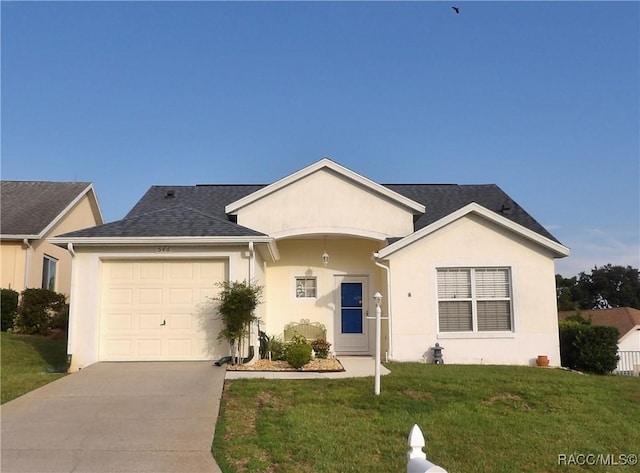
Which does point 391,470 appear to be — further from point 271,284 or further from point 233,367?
point 271,284

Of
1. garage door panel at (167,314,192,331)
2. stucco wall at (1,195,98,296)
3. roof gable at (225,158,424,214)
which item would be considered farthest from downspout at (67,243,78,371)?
stucco wall at (1,195,98,296)

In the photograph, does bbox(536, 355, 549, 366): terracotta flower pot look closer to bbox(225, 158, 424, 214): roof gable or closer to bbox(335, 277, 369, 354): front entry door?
bbox(335, 277, 369, 354): front entry door

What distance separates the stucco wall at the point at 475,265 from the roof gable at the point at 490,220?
17cm

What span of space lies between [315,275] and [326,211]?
1.93 metres

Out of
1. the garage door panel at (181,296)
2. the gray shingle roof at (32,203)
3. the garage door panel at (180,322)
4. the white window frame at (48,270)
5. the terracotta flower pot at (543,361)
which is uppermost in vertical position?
the gray shingle roof at (32,203)

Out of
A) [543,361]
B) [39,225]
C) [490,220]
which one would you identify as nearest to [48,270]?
[39,225]

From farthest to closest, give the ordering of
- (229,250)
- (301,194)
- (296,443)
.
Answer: (301,194) < (229,250) < (296,443)

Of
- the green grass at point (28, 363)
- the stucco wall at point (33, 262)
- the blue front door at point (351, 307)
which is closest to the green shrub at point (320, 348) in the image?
the blue front door at point (351, 307)

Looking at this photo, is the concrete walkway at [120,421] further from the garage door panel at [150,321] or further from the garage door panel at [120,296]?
the garage door panel at [120,296]

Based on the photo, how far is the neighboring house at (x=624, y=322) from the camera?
31.4m

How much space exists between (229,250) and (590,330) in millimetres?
9384

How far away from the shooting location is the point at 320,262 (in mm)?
15750

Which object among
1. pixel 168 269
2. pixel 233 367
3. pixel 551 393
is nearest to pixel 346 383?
pixel 233 367

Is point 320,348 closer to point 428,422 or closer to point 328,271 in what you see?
point 328,271
